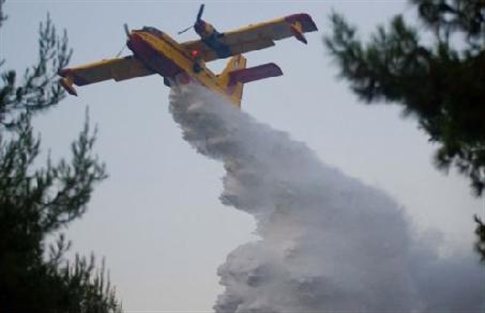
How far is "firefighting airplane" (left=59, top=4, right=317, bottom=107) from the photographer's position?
31531 mm

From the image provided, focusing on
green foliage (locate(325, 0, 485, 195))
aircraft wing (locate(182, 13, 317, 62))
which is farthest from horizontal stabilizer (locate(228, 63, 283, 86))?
green foliage (locate(325, 0, 485, 195))

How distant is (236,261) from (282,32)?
9211 mm

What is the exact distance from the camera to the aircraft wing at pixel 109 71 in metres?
35.0

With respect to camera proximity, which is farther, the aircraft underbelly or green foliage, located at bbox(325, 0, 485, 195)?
the aircraft underbelly

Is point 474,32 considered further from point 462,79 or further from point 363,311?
point 363,311

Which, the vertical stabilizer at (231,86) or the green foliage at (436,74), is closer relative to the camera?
the green foliage at (436,74)

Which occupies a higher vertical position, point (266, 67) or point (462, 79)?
point (266, 67)

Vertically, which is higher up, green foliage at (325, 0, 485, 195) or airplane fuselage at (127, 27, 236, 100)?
airplane fuselage at (127, 27, 236, 100)

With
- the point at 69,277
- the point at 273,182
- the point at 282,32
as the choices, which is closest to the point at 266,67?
the point at 282,32

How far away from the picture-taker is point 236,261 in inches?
1320

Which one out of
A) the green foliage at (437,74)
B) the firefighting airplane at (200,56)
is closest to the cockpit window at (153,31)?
the firefighting airplane at (200,56)

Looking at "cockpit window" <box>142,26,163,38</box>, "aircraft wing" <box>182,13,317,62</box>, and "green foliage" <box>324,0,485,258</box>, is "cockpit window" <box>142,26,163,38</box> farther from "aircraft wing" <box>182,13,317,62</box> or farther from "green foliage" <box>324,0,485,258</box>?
"green foliage" <box>324,0,485,258</box>

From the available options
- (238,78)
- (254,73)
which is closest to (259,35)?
(254,73)

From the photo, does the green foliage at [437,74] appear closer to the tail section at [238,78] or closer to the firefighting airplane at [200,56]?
the firefighting airplane at [200,56]
